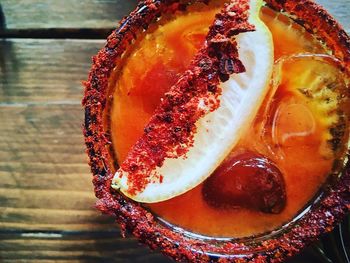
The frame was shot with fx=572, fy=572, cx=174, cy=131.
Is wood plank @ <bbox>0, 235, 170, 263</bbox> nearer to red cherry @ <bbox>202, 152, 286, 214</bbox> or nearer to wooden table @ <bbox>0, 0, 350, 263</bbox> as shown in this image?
wooden table @ <bbox>0, 0, 350, 263</bbox>

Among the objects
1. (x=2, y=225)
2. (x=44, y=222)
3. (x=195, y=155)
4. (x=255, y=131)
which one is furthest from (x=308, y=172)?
(x=2, y=225)

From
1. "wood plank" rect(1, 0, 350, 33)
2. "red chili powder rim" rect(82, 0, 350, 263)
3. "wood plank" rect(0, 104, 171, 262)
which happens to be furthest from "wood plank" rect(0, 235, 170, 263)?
"wood plank" rect(1, 0, 350, 33)

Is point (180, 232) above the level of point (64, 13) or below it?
below

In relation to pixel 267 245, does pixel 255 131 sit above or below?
above

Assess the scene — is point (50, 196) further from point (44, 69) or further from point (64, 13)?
point (64, 13)

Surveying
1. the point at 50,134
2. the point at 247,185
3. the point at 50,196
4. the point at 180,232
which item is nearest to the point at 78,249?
the point at 50,196

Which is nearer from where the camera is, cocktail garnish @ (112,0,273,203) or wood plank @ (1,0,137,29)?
cocktail garnish @ (112,0,273,203)

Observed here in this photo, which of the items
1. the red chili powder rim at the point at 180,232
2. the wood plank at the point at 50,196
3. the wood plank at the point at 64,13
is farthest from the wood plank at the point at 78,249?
the wood plank at the point at 64,13

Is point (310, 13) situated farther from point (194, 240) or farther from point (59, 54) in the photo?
point (59, 54)
